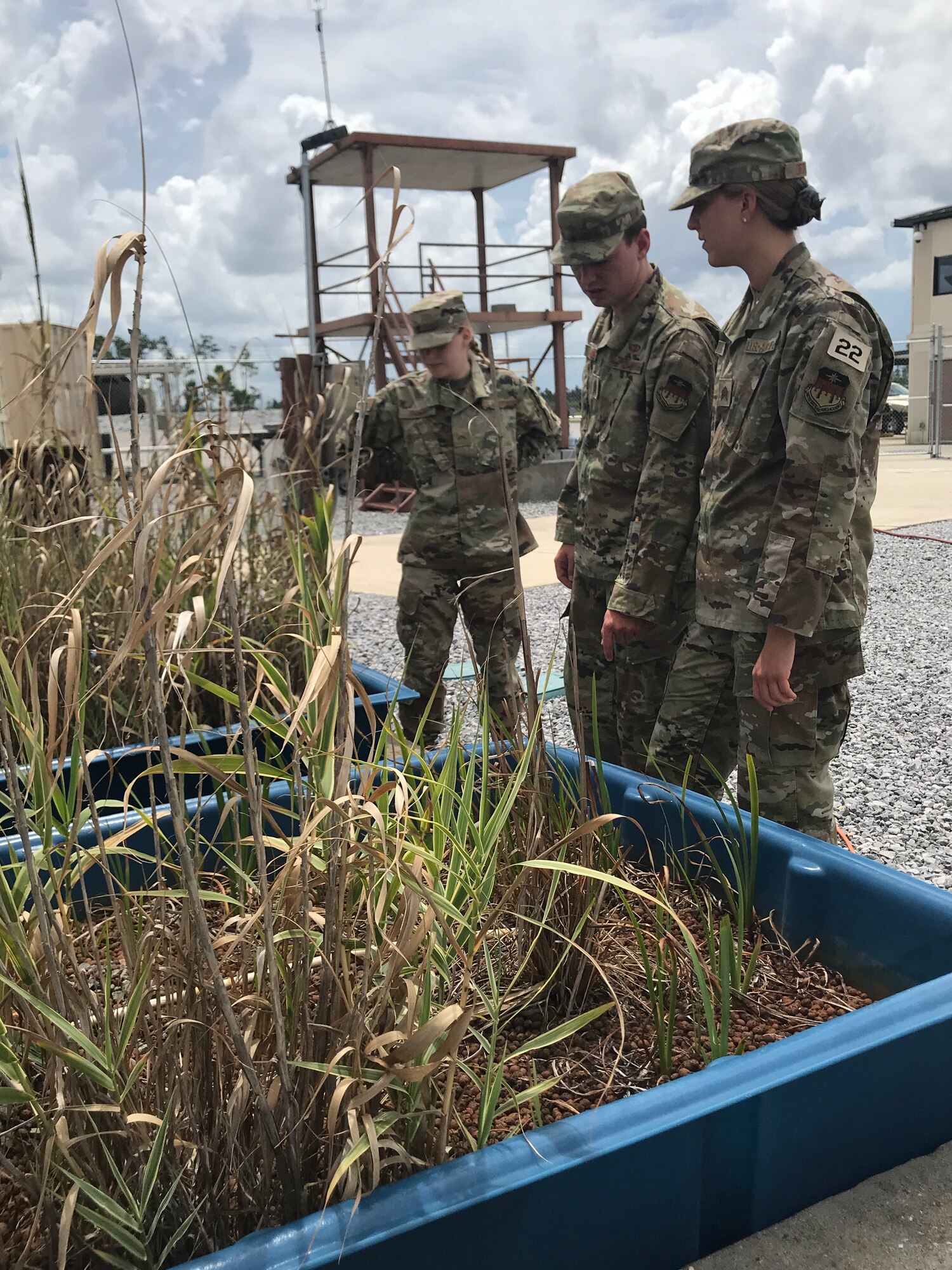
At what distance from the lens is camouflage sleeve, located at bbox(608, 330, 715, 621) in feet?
7.79

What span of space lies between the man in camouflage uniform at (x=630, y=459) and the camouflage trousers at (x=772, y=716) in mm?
243

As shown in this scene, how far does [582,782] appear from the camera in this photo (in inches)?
49.8

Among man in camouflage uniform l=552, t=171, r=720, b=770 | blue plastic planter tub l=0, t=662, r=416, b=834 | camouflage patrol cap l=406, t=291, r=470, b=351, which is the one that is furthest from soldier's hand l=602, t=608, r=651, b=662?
camouflage patrol cap l=406, t=291, r=470, b=351

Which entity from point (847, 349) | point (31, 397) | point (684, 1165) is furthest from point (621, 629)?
point (31, 397)

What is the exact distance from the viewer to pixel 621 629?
7.96 feet

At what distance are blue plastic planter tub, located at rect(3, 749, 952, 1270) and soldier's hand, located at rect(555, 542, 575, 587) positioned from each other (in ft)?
6.32

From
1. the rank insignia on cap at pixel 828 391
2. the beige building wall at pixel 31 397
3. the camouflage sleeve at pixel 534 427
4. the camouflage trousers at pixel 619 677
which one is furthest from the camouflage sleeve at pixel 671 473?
the beige building wall at pixel 31 397

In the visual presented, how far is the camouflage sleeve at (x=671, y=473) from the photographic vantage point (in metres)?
2.38

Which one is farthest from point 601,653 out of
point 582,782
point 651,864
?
point 582,782

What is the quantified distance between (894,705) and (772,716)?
2.22 meters

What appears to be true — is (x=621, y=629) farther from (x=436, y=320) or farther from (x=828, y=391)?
(x=436, y=320)

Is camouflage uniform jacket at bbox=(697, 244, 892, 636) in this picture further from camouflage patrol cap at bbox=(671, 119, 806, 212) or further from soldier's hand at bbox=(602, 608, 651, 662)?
soldier's hand at bbox=(602, 608, 651, 662)

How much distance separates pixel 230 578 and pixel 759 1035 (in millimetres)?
842

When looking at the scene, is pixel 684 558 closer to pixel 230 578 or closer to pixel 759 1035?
pixel 759 1035
